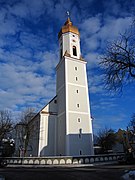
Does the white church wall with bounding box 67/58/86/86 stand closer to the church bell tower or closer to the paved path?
the church bell tower

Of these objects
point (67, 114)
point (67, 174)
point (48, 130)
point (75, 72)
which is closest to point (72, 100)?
point (67, 114)

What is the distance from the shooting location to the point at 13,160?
26.1 metres

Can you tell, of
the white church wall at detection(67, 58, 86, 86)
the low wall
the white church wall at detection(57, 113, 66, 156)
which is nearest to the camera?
the low wall

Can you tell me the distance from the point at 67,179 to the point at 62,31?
33.5 m

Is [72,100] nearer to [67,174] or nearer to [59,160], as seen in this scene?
[59,160]

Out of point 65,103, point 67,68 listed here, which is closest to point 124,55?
point 65,103

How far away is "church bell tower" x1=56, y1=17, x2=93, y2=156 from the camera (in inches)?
1118

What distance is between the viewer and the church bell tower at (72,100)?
28.4m

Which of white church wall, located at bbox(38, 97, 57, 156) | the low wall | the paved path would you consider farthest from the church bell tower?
the paved path

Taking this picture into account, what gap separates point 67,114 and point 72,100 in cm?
301

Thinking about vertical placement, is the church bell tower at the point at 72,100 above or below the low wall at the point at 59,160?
above

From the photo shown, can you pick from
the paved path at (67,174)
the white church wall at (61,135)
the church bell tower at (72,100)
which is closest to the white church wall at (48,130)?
the church bell tower at (72,100)

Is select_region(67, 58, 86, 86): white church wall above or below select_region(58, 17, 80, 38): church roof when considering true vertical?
below

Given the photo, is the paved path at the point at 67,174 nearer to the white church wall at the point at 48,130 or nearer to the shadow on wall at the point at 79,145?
the shadow on wall at the point at 79,145
